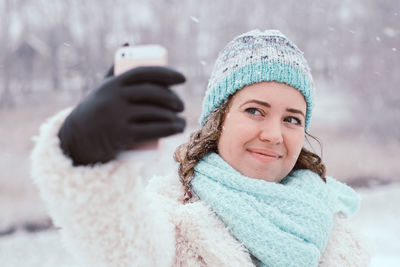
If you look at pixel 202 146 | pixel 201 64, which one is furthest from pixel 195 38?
pixel 202 146

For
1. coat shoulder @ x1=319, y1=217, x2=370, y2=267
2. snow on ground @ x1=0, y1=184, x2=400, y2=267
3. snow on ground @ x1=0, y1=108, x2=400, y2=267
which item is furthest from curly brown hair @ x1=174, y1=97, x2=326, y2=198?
snow on ground @ x1=0, y1=184, x2=400, y2=267

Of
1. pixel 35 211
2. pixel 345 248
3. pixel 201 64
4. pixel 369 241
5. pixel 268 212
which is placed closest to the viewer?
pixel 268 212

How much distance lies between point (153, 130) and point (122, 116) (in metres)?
0.06

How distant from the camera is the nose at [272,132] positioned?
42.4 inches

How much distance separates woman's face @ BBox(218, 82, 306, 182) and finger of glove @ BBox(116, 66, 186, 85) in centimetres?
53

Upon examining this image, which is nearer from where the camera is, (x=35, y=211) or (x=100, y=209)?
(x=100, y=209)

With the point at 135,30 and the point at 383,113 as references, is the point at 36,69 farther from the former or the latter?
the point at 383,113

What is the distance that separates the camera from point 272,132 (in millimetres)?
1080

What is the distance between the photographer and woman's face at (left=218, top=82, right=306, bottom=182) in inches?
43.3

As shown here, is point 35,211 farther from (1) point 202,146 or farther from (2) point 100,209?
(2) point 100,209

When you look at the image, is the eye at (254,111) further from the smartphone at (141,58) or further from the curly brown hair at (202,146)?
the smartphone at (141,58)

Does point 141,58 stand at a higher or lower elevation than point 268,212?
A: higher

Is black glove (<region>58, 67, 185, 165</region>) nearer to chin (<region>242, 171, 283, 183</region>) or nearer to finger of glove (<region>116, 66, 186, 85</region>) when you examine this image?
finger of glove (<region>116, 66, 186, 85</region>)

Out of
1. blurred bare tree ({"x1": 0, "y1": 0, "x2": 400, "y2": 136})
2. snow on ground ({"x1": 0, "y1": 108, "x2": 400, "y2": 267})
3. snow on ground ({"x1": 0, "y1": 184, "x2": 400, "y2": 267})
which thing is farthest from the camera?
blurred bare tree ({"x1": 0, "y1": 0, "x2": 400, "y2": 136})
